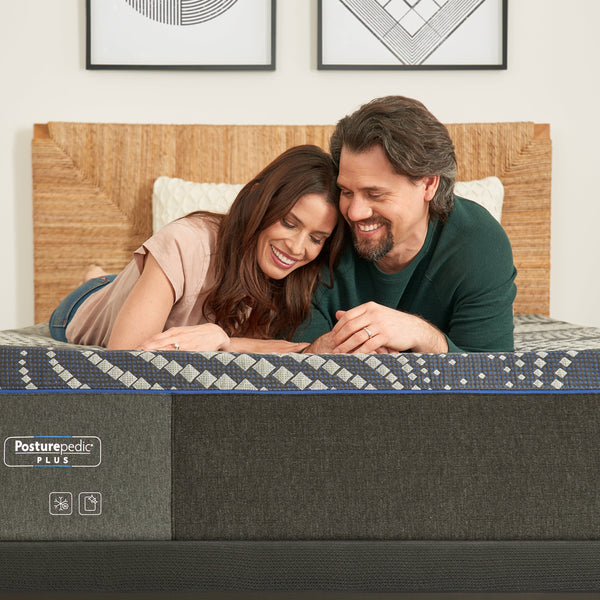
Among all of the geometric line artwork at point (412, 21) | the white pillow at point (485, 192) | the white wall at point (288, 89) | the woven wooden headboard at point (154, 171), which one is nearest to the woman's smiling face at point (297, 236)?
the white pillow at point (485, 192)

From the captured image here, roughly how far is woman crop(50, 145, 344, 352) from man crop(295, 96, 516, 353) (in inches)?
2.3

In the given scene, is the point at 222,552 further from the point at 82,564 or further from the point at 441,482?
the point at 441,482

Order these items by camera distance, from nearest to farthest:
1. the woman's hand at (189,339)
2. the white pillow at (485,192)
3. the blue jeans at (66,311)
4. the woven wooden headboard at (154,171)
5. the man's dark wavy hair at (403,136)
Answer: the woman's hand at (189,339), the man's dark wavy hair at (403,136), the blue jeans at (66,311), the white pillow at (485,192), the woven wooden headboard at (154,171)

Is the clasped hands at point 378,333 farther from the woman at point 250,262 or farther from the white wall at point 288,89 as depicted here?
the white wall at point 288,89

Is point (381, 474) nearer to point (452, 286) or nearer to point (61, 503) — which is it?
point (61, 503)

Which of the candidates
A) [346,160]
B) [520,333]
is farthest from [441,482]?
[520,333]

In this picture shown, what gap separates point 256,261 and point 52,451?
70cm

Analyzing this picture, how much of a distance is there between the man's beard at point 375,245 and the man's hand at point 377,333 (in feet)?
0.86

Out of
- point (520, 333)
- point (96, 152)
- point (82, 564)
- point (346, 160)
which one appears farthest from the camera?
point (96, 152)

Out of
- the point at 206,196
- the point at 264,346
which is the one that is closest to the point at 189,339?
the point at 264,346

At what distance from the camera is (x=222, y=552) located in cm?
91

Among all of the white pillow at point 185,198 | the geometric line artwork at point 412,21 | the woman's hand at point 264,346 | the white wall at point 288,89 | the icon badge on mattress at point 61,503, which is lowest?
the icon badge on mattress at point 61,503

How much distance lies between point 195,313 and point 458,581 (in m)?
0.84

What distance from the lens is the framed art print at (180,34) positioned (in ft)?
7.88
